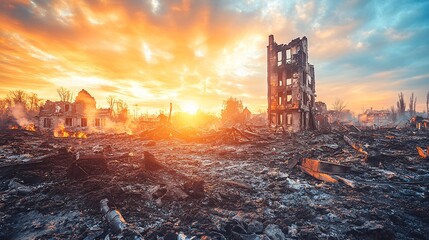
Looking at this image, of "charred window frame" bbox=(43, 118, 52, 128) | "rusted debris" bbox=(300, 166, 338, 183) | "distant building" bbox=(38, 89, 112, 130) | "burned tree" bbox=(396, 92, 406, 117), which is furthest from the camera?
"burned tree" bbox=(396, 92, 406, 117)

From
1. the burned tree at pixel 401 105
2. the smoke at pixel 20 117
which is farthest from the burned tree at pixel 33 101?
the burned tree at pixel 401 105

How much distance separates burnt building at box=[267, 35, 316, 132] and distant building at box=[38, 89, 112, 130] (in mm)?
26946

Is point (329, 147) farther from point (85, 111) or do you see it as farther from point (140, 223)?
point (85, 111)

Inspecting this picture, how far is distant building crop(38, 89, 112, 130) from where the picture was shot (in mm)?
27609

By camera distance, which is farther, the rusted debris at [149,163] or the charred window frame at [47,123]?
the charred window frame at [47,123]

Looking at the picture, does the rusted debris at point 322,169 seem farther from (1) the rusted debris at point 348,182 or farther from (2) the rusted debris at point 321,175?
(1) the rusted debris at point 348,182

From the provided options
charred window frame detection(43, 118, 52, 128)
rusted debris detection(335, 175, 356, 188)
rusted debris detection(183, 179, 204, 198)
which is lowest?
rusted debris detection(335, 175, 356, 188)

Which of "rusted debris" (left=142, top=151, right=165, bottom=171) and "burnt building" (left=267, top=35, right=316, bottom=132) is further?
"burnt building" (left=267, top=35, right=316, bottom=132)

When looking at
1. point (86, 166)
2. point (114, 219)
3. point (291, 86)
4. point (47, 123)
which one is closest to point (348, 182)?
point (114, 219)

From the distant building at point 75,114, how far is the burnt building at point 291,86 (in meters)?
26.9

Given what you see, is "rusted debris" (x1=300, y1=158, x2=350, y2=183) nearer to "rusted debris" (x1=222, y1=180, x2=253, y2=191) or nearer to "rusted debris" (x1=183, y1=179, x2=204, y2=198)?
"rusted debris" (x1=222, y1=180, x2=253, y2=191)

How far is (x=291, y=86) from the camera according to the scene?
21.0 metres

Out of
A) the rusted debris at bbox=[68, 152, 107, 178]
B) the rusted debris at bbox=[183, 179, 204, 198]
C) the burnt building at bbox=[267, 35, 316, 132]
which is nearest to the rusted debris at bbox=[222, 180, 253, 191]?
the rusted debris at bbox=[183, 179, 204, 198]

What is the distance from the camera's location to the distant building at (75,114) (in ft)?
90.6
